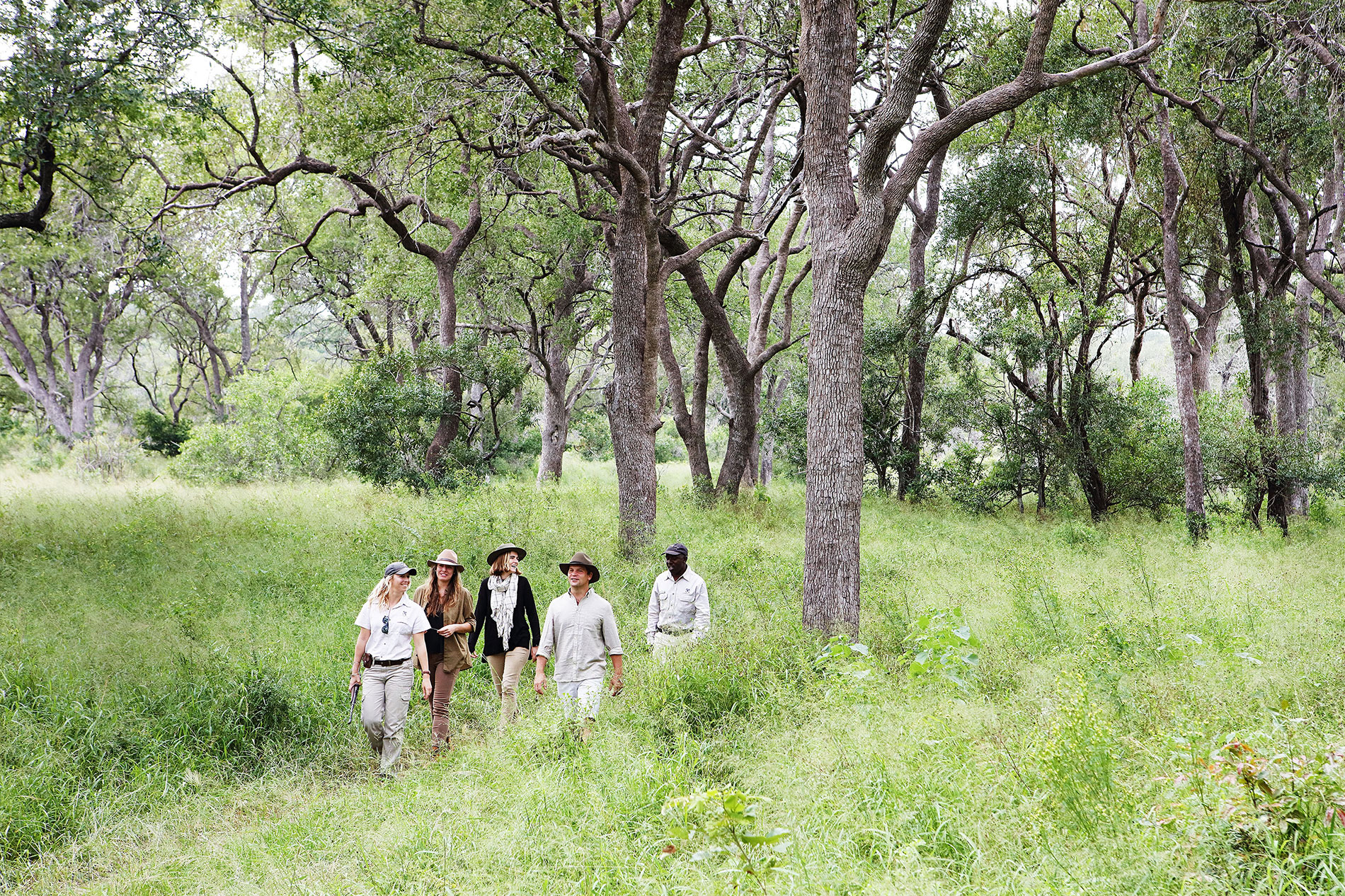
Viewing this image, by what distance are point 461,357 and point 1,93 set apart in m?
9.15

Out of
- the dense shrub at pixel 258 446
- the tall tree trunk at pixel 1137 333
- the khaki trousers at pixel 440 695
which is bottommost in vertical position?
the khaki trousers at pixel 440 695

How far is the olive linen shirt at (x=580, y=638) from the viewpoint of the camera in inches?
256

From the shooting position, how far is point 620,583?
34.3 ft

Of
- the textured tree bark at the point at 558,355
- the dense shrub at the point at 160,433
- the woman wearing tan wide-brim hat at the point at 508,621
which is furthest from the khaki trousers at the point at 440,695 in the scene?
the dense shrub at the point at 160,433

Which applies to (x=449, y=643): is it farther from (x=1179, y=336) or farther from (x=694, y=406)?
(x=1179, y=336)

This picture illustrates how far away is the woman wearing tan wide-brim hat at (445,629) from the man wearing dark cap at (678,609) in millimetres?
1668

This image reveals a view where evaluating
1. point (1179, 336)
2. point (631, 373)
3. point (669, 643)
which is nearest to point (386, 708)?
point (669, 643)

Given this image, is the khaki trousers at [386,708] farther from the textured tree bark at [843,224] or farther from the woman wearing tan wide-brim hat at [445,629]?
the textured tree bark at [843,224]

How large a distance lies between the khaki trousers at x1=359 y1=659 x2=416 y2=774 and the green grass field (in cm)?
27

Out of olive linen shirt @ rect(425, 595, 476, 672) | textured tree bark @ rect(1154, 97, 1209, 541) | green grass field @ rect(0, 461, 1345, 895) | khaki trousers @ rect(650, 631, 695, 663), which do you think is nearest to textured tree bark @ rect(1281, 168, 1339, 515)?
textured tree bark @ rect(1154, 97, 1209, 541)

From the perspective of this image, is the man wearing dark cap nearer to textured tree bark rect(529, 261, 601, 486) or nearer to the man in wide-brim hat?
the man in wide-brim hat

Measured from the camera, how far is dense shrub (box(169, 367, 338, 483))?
78.7 ft

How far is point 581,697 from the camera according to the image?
246 inches

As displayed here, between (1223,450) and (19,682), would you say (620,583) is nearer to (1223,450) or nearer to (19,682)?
(19,682)
